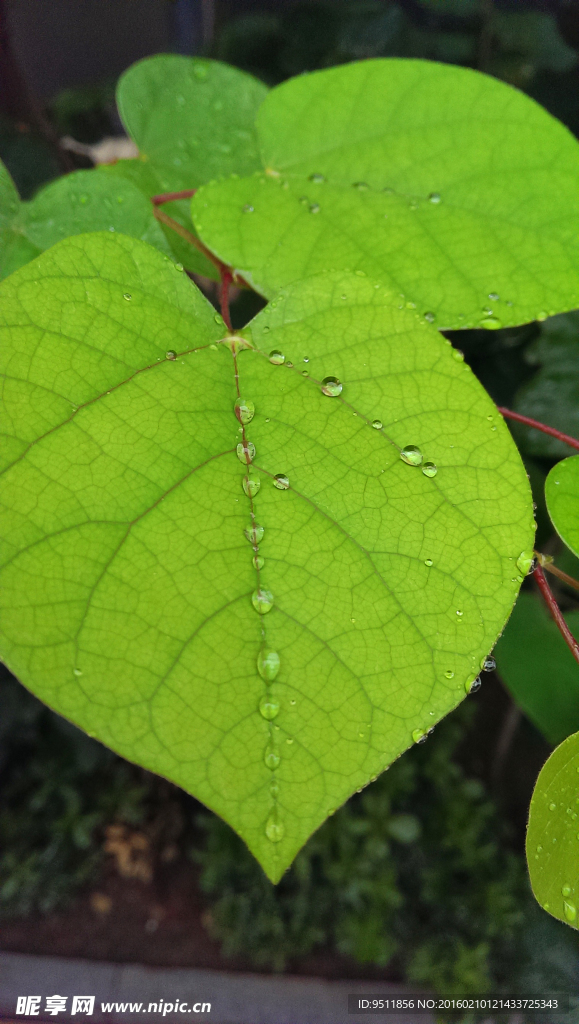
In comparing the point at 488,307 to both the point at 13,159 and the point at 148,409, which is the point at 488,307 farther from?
the point at 13,159

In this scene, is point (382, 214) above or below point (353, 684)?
above

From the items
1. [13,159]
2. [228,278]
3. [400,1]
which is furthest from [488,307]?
[13,159]

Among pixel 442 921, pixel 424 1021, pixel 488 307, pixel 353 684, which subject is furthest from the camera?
pixel 442 921

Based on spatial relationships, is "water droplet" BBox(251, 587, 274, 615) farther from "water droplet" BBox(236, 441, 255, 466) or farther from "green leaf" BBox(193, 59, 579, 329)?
"green leaf" BBox(193, 59, 579, 329)

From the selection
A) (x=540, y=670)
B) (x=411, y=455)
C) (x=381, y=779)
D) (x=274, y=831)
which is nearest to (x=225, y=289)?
(x=411, y=455)

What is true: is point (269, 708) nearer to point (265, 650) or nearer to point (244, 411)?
point (265, 650)

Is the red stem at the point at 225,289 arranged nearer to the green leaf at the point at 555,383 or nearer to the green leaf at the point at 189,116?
the green leaf at the point at 189,116

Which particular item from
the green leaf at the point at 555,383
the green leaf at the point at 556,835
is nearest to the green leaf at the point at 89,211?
the green leaf at the point at 556,835
